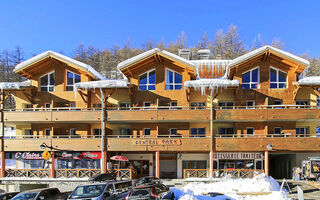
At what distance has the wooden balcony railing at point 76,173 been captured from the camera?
27.0 metres

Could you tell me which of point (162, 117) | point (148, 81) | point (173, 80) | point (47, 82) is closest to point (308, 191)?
point (162, 117)

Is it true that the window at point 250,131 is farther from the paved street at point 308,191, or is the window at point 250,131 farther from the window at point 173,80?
the window at point 173,80

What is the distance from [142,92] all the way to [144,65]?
2791 mm

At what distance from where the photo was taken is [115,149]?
27328 millimetres

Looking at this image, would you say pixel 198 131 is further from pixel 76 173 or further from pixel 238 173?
pixel 76 173

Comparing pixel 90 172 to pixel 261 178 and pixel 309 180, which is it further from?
pixel 309 180

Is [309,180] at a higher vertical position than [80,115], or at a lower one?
lower

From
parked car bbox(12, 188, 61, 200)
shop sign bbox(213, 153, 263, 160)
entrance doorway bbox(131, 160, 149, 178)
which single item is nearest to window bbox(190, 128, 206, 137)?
shop sign bbox(213, 153, 263, 160)

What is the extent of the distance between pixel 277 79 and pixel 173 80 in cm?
1033

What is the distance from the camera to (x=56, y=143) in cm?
2767

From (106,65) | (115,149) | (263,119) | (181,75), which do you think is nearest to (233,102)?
(263,119)

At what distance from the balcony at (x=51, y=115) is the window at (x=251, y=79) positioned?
48.1 ft

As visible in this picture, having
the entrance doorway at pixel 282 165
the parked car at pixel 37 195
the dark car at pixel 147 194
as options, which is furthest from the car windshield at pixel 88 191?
the entrance doorway at pixel 282 165

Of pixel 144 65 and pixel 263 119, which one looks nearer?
pixel 263 119
